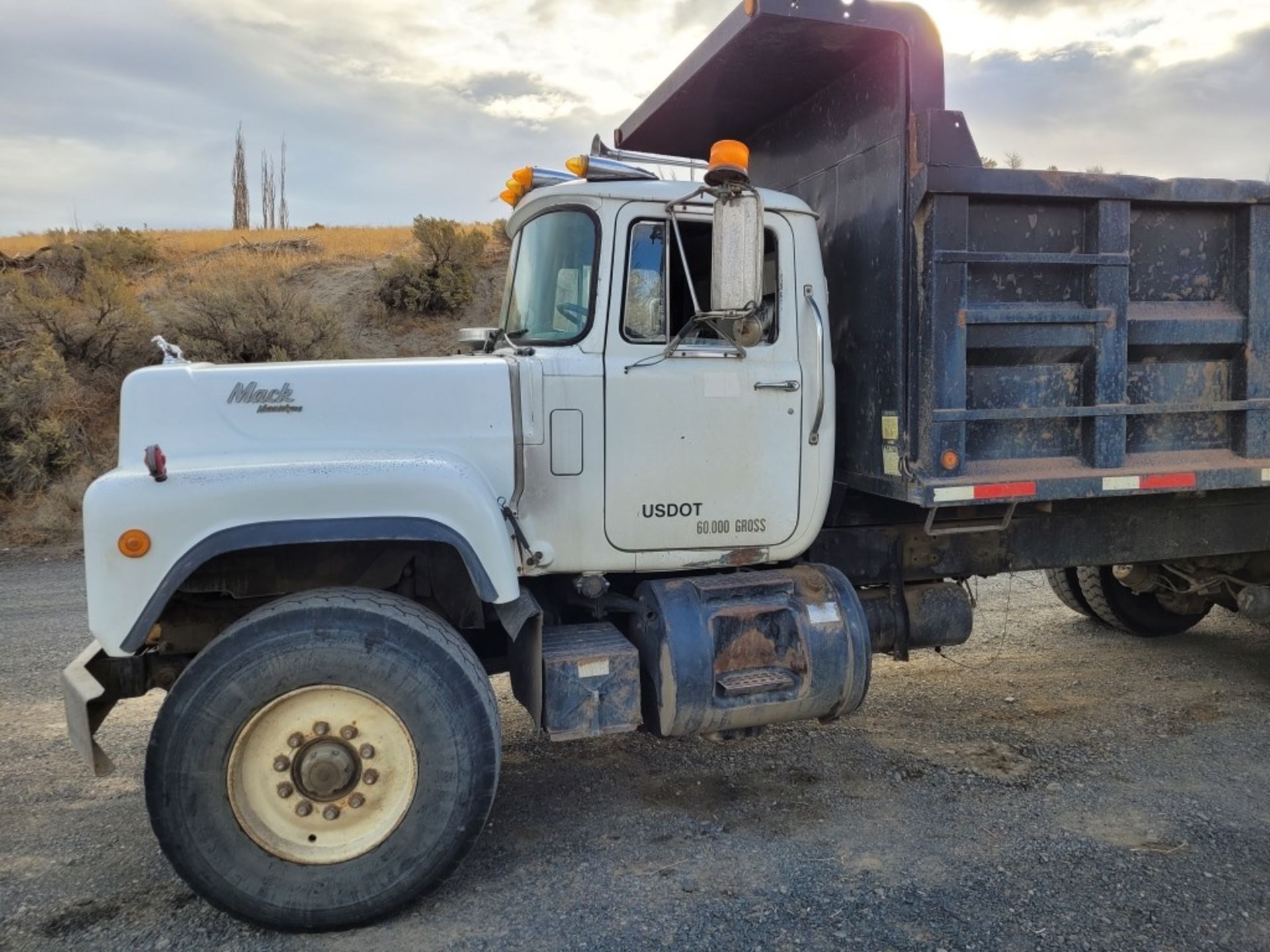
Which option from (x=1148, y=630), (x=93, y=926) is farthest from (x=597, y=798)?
(x=1148, y=630)

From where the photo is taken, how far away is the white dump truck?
307cm

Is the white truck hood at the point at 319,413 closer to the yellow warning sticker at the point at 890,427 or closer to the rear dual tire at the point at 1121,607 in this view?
the yellow warning sticker at the point at 890,427

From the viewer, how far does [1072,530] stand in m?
4.43

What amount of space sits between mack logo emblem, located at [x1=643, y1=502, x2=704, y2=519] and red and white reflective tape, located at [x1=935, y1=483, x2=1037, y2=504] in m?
0.97

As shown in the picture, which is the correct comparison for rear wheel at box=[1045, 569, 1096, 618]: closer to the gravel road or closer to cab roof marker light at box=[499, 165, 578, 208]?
the gravel road

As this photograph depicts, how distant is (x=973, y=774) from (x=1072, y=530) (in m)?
1.27

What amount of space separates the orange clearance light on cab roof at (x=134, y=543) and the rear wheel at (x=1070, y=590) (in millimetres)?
5365

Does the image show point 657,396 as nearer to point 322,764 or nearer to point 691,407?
point 691,407

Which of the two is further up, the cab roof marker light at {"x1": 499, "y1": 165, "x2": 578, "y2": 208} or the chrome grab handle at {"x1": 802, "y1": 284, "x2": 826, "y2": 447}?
the cab roof marker light at {"x1": 499, "y1": 165, "x2": 578, "y2": 208}

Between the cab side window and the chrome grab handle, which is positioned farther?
the chrome grab handle

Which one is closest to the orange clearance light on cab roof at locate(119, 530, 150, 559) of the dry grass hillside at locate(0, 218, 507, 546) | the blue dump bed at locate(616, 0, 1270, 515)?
the blue dump bed at locate(616, 0, 1270, 515)

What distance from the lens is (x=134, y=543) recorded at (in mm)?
3008

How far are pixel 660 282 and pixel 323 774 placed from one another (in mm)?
2228

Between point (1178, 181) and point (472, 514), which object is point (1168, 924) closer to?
point (472, 514)
